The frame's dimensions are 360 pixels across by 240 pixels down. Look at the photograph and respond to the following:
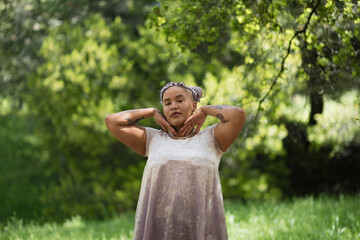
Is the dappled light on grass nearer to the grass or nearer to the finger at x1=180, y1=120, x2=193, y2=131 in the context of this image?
the grass

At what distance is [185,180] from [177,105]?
0.53 metres

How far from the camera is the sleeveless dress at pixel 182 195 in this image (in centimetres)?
284

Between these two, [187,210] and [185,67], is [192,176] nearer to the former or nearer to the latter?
[187,210]

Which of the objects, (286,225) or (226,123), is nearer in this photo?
(226,123)

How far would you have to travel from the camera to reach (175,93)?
3.11 m

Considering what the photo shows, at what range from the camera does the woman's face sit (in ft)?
10.1

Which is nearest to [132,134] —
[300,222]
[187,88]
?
[187,88]

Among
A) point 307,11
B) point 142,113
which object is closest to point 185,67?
point 307,11

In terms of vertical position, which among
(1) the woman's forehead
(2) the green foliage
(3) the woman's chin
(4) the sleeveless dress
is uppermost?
(1) the woman's forehead

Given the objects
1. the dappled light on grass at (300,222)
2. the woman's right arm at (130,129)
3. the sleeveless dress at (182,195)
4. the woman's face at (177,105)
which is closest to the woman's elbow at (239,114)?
the sleeveless dress at (182,195)

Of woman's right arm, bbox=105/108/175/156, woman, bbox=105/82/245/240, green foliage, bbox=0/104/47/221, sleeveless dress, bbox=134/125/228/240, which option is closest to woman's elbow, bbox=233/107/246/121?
woman, bbox=105/82/245/240

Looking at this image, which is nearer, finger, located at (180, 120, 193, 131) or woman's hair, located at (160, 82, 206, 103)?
finger, located at (180, 120, 193, 131)

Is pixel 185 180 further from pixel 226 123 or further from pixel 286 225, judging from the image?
pixel 286 225

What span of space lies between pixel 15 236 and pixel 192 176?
3451mm
